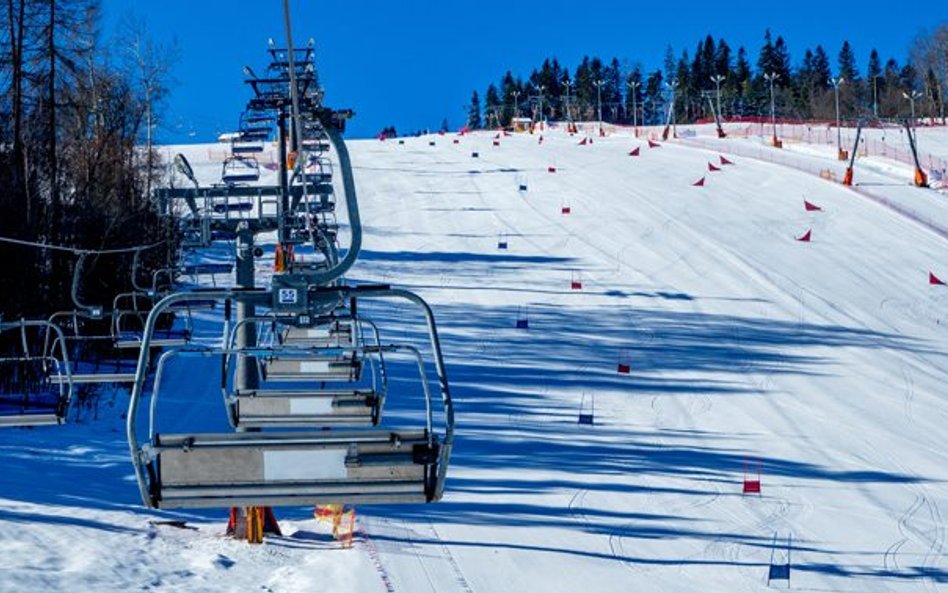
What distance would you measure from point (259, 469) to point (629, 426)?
14872 millimetres

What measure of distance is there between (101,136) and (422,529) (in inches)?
695

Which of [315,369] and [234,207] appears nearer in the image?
[315,369]

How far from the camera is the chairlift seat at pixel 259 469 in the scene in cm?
493

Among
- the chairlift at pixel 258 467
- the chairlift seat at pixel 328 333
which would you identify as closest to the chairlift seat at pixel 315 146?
the chairlift seat at pixel 328 333

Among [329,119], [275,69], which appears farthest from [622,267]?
[329,119]

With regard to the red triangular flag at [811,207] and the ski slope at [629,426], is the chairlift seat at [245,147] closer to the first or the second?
the ski slope at [629,426]

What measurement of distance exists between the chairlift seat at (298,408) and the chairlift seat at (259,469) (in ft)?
7.45

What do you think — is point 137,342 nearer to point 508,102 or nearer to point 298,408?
point 298,408

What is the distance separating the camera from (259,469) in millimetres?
4934

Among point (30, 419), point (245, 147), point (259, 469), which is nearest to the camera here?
point (259, 469)

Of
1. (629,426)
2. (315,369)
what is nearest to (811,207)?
(629,426)

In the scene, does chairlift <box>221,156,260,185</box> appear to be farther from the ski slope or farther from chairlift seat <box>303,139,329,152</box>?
the ski slope

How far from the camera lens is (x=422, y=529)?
554 inches

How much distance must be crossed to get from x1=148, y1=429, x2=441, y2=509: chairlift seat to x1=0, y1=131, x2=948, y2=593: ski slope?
23.8 ft
